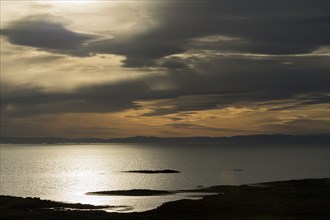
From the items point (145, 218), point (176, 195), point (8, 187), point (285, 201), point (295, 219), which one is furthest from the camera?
point (8, 187)

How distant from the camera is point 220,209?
6744cm

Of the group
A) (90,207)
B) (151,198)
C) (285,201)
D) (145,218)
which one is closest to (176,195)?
(151,198)

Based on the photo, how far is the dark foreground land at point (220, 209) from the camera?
61.1 metres

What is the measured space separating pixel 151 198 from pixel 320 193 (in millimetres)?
35087

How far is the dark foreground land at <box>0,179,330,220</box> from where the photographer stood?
61.1 m

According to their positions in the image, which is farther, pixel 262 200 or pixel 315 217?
pixel 262 200

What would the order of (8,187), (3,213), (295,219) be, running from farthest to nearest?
(8,187) < (3,213) < (295,219)

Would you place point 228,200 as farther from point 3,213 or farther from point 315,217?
point 3,213

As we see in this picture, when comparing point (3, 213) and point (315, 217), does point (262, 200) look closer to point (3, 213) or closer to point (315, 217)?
point (315, 217)

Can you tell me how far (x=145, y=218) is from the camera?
60.7 metres

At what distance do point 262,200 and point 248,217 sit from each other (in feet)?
49.6

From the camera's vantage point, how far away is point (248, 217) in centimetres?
6028

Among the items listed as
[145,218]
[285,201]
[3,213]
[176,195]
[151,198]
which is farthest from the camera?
[176,195]

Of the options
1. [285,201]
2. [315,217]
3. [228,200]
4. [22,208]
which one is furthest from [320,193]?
[22,208]
